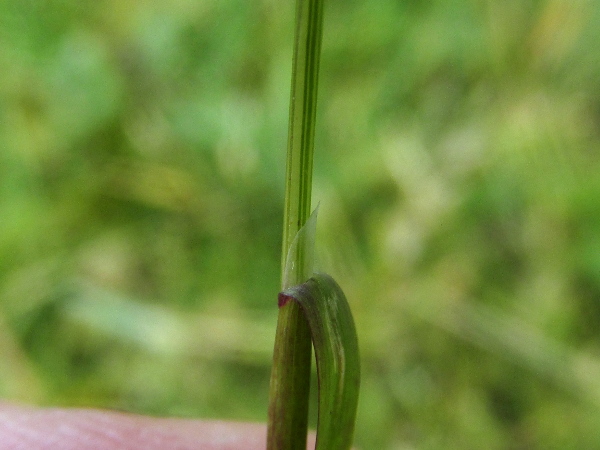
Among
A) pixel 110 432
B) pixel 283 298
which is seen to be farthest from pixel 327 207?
pixel 283 298

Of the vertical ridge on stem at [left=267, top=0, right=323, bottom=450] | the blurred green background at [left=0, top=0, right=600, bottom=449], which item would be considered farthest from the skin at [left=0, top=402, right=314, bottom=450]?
the vertical ridge on stem at [left=267, top=0, right=323, bottom=450]

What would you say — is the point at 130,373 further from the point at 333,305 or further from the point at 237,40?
the point at 333,305

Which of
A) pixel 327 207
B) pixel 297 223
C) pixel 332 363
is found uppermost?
pixel 327 207

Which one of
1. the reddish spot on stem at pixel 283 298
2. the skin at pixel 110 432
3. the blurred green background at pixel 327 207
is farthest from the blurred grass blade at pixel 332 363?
the blurred green background at pixel 327 207

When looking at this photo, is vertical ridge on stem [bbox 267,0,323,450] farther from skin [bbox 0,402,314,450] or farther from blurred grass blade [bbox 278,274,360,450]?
skin [bbox 0,402,314,450]

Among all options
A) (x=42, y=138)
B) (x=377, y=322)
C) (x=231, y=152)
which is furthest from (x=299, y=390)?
(x=42, y=138)

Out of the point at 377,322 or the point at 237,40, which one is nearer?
the point at 377,322

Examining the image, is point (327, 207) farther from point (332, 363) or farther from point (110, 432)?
point (332, 363)
